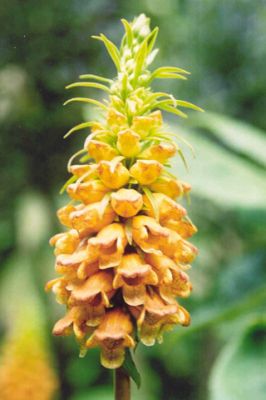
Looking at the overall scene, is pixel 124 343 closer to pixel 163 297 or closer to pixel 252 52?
pixel 163 297

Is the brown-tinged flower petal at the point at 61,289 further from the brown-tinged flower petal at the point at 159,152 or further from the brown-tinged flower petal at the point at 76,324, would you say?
the brown-tinged flower petal at the point at 159,152

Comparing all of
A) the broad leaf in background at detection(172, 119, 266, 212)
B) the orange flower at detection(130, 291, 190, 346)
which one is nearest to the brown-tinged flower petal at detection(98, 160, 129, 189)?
the orange flower at detection(130, 291, 190, 346)

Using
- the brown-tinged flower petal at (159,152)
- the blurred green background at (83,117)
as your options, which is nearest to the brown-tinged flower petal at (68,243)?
the brown-tinged flower petal at (159,152)

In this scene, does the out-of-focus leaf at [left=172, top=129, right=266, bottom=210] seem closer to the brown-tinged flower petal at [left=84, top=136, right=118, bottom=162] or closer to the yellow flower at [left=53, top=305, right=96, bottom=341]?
the brown-tinged flower petal at [left=84, top=136, right=118, bottom=162]

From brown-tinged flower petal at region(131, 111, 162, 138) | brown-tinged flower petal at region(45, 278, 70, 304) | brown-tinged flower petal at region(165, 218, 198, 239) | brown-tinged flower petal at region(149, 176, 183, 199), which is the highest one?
brown-tinged flower petal at region(131, 111, 162, 138)

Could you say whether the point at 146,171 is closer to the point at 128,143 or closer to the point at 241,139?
the point at 128,143

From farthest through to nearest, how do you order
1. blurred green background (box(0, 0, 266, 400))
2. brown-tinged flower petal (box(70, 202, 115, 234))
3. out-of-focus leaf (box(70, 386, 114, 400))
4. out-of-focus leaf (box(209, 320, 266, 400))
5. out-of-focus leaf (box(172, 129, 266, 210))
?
blurred green background (box(0, 0, 266, 400)) → out-of-focus leaf (box(70, 386, 114, 400)) → out-of-focus leaf (box(172, 129, 266, 210)) → out-of-focus leaf (box(209, 320, 266, 400)) → brown-tinged flower petal (box(70, 202, 115, 234))

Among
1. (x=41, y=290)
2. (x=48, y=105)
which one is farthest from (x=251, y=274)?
(x=48, y=105)

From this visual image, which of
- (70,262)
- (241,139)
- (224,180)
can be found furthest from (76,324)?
(241,139)
